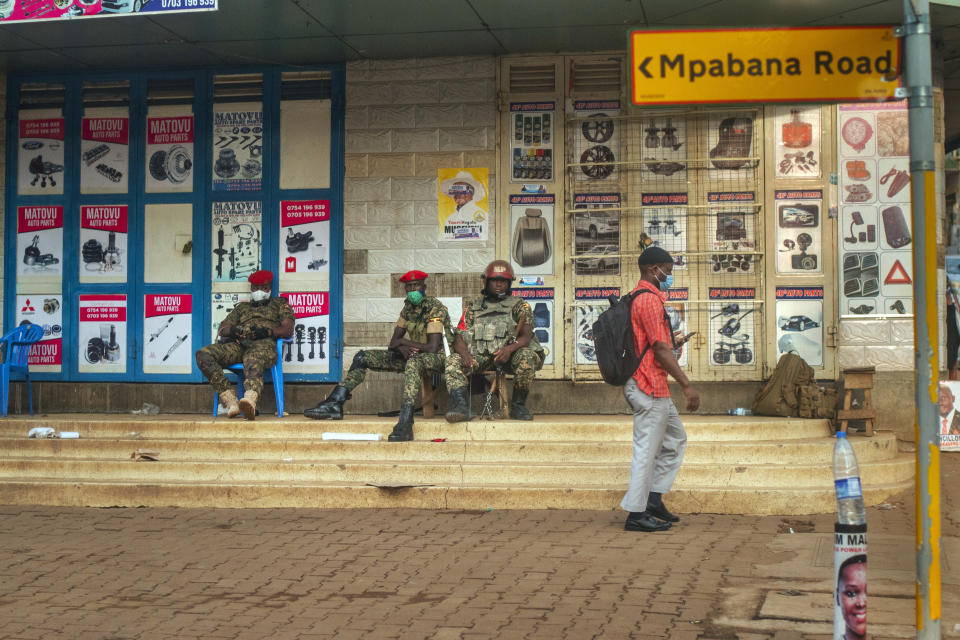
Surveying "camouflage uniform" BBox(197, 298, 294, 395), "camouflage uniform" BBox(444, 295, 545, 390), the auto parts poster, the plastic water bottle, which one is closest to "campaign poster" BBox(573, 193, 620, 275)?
"camouflage uniform" BBox(444, 295, 545, 390)

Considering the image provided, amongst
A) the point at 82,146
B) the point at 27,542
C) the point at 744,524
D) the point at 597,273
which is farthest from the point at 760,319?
the point at 82,146

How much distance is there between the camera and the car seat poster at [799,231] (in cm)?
976

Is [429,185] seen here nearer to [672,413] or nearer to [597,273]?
[597,273]

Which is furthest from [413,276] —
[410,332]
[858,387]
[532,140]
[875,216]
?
[875,216]

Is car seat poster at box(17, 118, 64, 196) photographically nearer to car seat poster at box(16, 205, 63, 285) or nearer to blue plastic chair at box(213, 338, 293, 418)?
car seat poster at box(16, 205, 63, 285)

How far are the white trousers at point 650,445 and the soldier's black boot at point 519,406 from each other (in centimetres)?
224

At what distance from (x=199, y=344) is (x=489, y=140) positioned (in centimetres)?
373

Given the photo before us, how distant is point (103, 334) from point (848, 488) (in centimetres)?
909

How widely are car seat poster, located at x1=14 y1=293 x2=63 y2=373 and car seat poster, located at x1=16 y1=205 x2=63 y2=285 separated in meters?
0.21

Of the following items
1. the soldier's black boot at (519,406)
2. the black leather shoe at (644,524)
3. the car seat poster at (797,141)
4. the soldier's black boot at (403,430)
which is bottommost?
the black leather shoe at (644,524)

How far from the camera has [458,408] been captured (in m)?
8.78

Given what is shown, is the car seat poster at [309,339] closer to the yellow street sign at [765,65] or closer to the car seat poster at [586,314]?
the car seat poster at [586,314]

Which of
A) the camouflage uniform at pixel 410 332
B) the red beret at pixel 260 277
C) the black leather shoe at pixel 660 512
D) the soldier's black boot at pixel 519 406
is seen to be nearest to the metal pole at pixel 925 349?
the black leather shoe at pixel 660 512

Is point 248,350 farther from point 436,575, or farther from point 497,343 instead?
point 436,575
